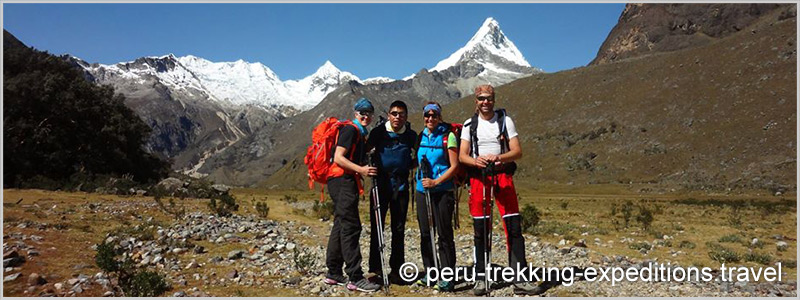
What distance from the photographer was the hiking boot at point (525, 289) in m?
7.54

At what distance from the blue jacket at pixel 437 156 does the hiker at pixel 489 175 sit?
308 millimetres

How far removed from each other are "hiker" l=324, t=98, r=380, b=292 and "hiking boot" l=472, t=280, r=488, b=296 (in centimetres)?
159

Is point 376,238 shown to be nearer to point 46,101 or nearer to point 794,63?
point 46,101

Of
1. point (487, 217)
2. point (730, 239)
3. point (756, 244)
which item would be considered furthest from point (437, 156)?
point (730, 239)

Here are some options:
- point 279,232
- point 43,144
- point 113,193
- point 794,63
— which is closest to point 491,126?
point 279,232

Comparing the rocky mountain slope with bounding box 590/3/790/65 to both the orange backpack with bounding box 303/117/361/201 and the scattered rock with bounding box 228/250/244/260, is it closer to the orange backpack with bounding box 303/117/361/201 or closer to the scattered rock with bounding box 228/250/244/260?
the scattered rock with bounding box 228/250/244/260

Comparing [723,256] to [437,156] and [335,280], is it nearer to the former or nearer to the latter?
[437,156]

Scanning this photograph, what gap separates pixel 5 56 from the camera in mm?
32594

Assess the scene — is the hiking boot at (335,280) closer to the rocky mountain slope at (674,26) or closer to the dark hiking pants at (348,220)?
the dark hiking pants at (348,220)

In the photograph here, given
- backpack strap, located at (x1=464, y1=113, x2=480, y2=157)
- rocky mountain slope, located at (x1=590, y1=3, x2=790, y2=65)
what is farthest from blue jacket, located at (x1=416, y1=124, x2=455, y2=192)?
rocky mountain slope, located at (x1=590, y1=3, x2=790, y2=65)

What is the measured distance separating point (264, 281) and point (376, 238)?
2.24 metres

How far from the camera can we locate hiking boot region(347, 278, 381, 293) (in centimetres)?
769

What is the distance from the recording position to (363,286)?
773 cm

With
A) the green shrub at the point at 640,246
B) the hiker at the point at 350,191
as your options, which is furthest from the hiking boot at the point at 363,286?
the green shrub at the point at 640,246
